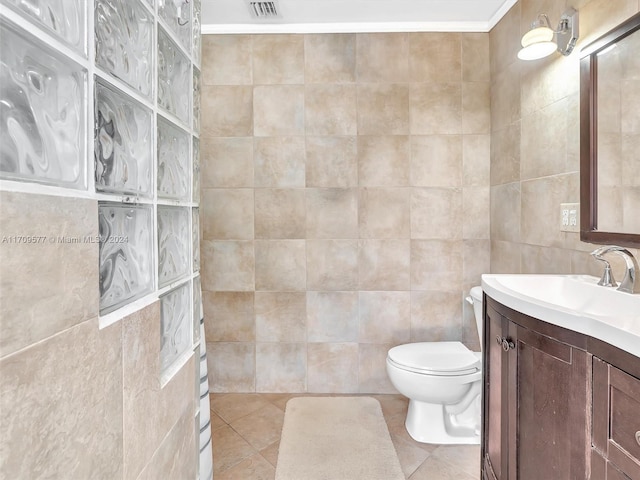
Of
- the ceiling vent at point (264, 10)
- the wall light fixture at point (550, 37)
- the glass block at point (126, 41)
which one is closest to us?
the glass block at point (126, 41)

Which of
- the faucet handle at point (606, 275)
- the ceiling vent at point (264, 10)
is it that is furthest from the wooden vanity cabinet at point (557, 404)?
the ceiling vent at point (264, 10)

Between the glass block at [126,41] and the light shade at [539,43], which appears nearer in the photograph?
the glass block at [126,41]

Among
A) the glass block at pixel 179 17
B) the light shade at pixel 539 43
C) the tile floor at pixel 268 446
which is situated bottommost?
the tile floor at pixel 268 446

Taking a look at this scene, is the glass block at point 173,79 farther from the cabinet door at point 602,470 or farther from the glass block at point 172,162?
the cabinet door at point 602,470

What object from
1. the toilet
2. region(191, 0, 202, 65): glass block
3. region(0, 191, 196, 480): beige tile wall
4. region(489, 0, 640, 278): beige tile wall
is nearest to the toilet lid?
the toilet

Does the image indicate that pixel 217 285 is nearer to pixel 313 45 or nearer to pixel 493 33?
pixel 313 45

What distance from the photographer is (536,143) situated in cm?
182

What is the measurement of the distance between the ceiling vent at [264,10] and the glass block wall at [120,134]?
1.10m

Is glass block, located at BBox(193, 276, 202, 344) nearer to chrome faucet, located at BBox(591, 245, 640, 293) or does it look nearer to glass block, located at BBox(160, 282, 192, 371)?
glass block, located at BBox(160, 282, 192, 371)

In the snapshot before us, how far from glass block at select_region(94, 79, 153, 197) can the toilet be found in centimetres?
156

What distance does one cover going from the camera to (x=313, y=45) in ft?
7.59

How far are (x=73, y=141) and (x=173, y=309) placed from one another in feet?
1.88

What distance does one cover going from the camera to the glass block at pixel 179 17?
0.94 meters

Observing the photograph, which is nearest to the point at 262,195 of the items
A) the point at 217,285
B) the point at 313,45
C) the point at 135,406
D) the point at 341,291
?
the point at 217,285
